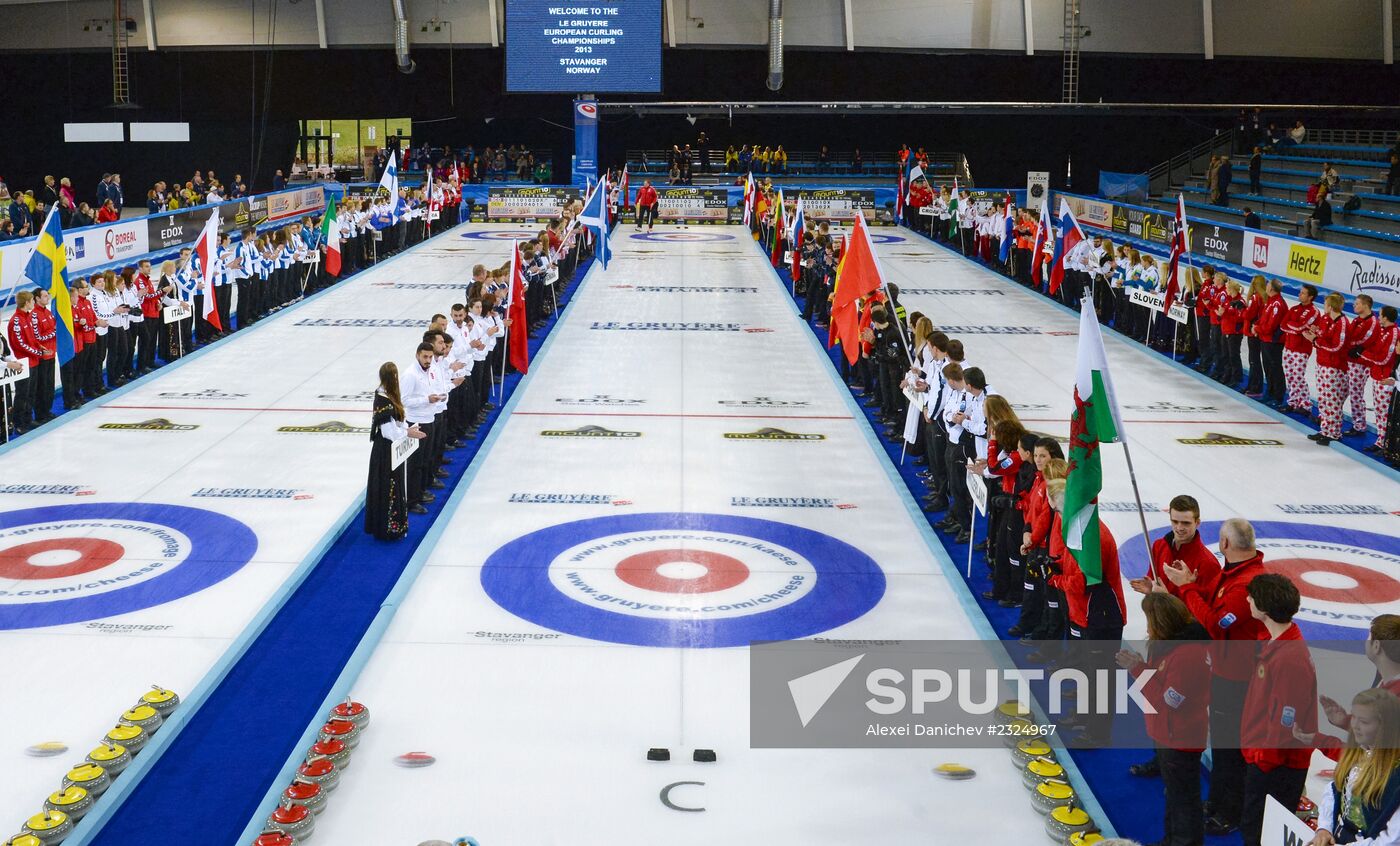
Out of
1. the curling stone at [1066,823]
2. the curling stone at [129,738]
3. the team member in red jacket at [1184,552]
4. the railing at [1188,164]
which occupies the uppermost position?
the railing at [1188,164]

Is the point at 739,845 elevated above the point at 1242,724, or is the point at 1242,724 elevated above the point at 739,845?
the point at 1242,724

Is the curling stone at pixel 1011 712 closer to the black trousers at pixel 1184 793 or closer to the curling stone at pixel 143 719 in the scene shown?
the black trousers at pixel 1184 793

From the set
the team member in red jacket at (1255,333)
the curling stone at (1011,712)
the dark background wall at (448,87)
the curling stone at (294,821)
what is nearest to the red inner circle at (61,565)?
the curling stone at (294,821)

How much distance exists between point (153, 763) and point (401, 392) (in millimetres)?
5270

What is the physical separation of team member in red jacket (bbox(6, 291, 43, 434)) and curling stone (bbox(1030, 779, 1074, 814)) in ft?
40.4

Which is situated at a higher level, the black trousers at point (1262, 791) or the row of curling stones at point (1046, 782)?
the black trousers at point (1262, 791)

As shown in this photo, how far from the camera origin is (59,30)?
46375mm

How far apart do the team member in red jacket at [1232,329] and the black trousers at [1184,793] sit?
A: 41.9ft

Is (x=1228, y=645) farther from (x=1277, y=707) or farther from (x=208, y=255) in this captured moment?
(x=208, y=255)

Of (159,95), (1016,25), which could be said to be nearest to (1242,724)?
(1016,25)

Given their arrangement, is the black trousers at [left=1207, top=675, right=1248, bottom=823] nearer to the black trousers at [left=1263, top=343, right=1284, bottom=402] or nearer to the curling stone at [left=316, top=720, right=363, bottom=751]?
the curling stone at [left=316, top=720, right=363, bottom=751]

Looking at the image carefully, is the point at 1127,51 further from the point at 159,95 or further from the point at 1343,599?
the point at 1343,599

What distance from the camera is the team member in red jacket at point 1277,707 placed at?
5863 millimetres

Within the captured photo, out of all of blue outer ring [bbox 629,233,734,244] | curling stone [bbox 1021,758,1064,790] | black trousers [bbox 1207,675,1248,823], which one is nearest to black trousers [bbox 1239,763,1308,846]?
black trousers [bbox 1207,675,1248,823]
